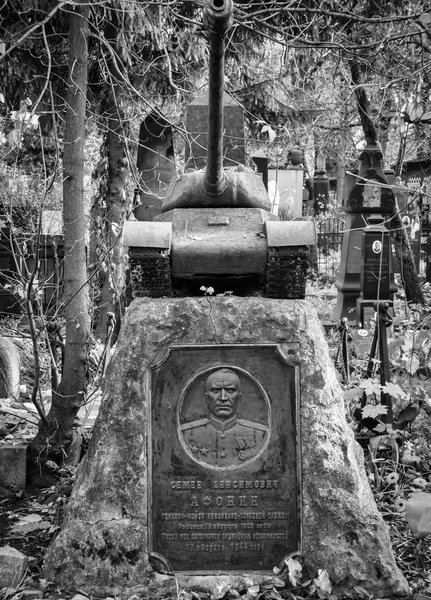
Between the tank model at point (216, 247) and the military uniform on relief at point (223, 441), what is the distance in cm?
79

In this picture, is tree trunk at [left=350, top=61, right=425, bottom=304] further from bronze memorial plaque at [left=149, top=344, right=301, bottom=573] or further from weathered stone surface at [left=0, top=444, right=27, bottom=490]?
bronze memorial plaque at [left=149, top=344, right=301, bottom=573]

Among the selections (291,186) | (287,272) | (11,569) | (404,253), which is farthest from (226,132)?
(291,186)

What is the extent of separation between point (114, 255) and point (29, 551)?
4.94m

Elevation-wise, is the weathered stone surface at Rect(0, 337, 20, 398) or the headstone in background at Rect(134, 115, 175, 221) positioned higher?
the headstone in background at Rect(134, 115, 175, 221)

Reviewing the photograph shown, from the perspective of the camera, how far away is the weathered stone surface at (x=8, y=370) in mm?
6579

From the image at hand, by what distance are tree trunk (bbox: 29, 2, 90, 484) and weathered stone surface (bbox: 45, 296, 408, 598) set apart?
1384 mm

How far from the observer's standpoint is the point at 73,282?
17.2 feet

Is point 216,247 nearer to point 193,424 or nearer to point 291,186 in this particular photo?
point 193,424

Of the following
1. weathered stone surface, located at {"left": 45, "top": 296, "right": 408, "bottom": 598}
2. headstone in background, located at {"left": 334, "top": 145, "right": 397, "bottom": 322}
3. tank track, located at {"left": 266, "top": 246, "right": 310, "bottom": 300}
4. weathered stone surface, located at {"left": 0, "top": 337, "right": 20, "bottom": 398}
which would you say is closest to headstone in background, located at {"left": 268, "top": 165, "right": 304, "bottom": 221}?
headstone in background, located at {"left": 334, "top": 145, "right": 397, "bottom": 322}

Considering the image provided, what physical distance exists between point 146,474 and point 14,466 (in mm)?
1699

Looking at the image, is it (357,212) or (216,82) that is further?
(357,212)

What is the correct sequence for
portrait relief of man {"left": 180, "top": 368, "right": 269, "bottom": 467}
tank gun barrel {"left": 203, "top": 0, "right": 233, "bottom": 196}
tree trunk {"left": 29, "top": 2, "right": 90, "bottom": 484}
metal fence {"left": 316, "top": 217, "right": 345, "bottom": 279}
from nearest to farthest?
1. tank gun barrel {"left": 203, "top": 0, "right": 233, "bottom": 196}
2. portrait relief of man {"left": 180, "top": 368, "right": 269, "bottom": 467}
3. tree trunk {"left": 29, "top": 2, "right": 90, "bottom": 484}
4. metal fence {"left": 316, "top": 217, "right": 345, "bottom": 279}

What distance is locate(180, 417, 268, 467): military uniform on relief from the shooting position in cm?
361

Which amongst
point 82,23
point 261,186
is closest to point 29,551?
point 261,186
